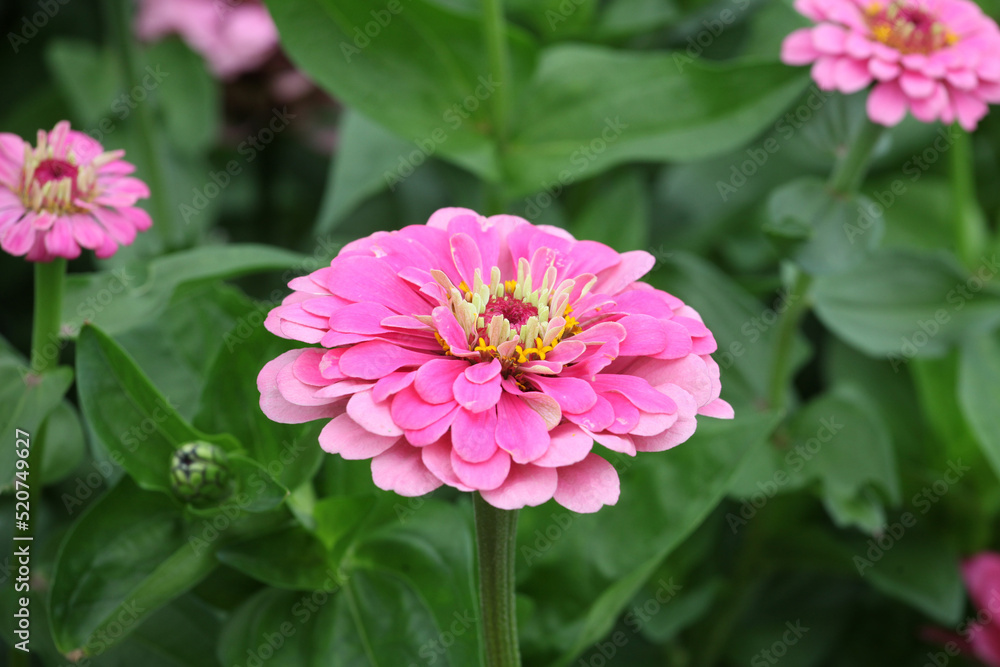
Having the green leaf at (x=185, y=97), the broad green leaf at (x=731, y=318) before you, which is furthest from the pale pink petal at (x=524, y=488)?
the green leaf at (x=185, y=97)

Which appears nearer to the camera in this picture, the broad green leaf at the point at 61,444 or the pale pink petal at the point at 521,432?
the pale pink petal at the point at 521,432

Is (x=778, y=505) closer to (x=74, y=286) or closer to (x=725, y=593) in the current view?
(x=725, y=593)

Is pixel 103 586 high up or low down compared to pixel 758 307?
up

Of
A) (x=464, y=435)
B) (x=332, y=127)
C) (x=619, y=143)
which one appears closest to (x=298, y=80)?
(x=332, y=127)

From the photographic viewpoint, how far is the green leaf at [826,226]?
24.9 inches

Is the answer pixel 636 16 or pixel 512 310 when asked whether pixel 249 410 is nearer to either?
pixel 512 310

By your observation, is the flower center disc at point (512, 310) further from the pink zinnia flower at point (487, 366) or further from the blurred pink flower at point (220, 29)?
the blurred pink flower at point (220, 29)

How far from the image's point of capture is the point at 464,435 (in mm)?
333

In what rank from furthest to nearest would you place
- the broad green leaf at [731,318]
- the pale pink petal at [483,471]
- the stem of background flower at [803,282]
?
the broad green leaf at [731,318] < the stem of background flower at [803,282] < the pale pink petal at [483,471]

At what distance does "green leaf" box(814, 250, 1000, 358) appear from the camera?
72 cm

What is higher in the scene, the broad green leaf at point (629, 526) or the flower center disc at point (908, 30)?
the flower center disc at point (908, 30)

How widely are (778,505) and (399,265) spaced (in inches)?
18.6

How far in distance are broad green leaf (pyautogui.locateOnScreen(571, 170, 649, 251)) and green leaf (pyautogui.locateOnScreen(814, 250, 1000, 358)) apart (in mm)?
163

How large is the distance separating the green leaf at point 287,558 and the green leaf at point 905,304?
0.45 m
